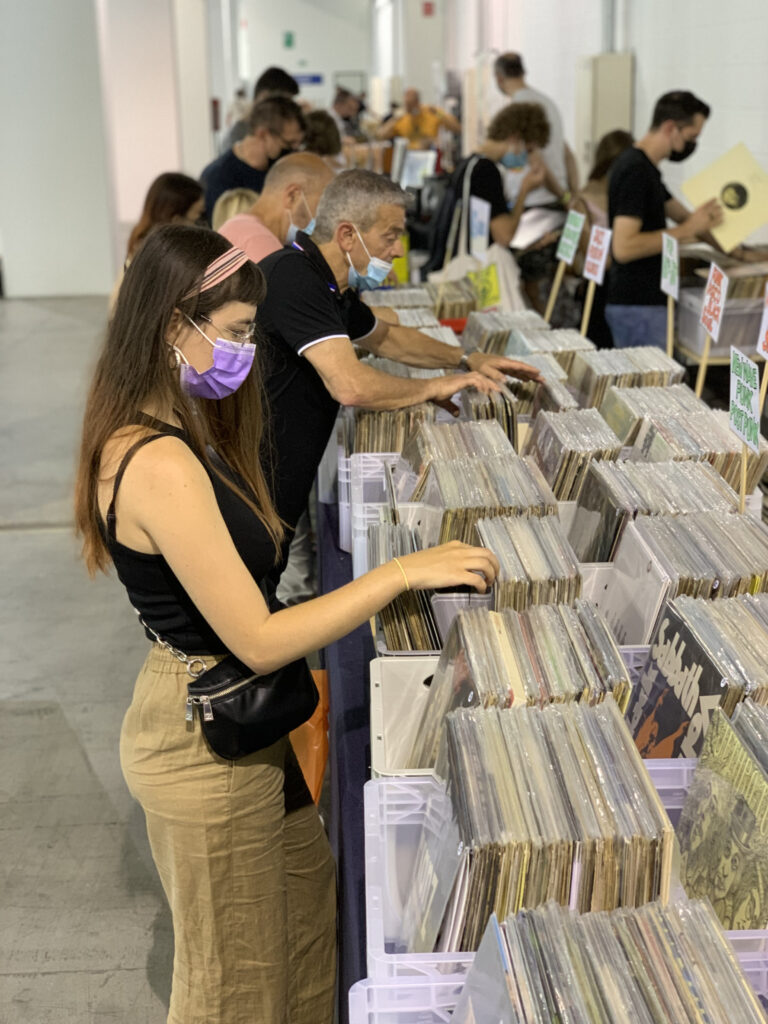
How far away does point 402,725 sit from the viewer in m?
1.67

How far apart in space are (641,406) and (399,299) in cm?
Result: 160

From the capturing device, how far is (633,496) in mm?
2008

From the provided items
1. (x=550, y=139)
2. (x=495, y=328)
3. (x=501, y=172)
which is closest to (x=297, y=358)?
(x=495, y=328)

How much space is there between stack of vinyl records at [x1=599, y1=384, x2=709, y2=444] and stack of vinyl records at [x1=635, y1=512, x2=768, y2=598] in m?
0.53

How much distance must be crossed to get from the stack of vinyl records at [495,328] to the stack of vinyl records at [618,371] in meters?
0.32

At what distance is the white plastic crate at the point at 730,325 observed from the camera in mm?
4215

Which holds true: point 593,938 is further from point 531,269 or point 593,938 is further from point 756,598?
point 531,269

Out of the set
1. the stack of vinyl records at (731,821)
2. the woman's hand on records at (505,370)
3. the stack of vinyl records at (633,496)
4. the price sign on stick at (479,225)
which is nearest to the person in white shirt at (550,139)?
the price sign on stick at (479,225)

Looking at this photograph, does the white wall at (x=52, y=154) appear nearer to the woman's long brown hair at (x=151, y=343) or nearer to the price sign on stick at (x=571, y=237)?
the price sign on stick at (x=571, y=237)

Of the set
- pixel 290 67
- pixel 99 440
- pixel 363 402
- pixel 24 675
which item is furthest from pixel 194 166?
pixel 290 67

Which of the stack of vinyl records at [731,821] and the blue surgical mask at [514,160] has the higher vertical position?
the blue surgical mask at [514,160]

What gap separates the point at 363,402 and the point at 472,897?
1.41m

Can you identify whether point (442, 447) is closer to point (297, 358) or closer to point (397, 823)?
point (297, 358)

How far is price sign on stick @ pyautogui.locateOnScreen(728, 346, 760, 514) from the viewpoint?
6.46ft
